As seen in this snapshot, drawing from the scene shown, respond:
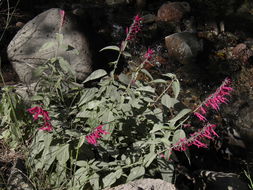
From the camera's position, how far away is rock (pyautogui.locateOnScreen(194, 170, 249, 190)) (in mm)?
2804

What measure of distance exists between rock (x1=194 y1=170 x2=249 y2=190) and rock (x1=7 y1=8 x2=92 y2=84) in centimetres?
233

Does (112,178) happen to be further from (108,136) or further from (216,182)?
(216,182)

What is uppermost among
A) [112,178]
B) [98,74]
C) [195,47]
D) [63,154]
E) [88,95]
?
[98,74]

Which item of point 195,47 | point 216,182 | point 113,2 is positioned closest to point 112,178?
point 216,182

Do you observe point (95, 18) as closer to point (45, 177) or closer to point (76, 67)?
point (76, 67)

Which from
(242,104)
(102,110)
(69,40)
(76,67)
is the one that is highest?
(102,110)

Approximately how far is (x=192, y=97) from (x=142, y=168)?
2895 millimetres

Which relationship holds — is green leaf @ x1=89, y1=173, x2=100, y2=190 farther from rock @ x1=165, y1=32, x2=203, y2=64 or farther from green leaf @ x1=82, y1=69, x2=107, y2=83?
rock @ x1=165, y1=32, x2=203, y2=64

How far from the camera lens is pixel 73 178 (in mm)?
2145

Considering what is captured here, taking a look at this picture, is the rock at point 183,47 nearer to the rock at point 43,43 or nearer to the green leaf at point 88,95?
the rock at point 43,43

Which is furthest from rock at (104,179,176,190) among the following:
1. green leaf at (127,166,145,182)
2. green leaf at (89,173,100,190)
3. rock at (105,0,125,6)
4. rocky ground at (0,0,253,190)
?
rock at (105,0,125,6)

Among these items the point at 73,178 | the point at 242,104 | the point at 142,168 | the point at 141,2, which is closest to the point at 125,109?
the point at 142,168

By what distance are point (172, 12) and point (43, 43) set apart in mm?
2895

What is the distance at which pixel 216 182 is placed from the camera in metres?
2.84
